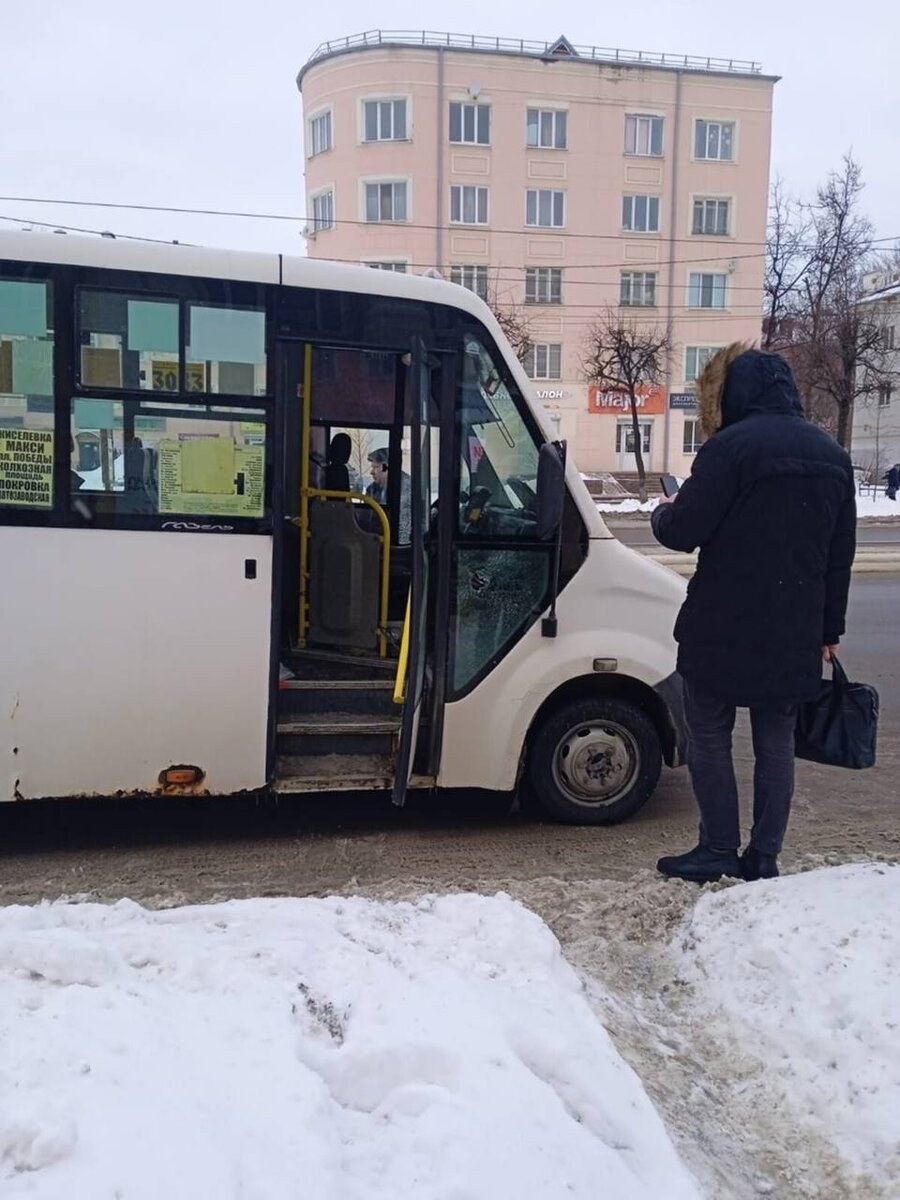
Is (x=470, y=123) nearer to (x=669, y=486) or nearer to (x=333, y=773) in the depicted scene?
(x=333, y=773)

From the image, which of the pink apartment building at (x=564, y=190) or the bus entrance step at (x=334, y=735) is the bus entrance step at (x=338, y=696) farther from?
the pink apartment building at (x=564, y=190)

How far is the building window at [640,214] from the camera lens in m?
47.6

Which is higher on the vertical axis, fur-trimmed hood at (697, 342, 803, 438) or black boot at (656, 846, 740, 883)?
fur-trimmed hood at (697, 342, 803, 438)

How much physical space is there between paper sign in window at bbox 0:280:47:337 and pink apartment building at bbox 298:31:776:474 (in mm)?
41504

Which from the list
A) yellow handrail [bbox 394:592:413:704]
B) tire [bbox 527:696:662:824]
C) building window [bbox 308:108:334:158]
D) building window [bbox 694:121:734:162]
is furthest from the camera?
building window [bbox 694:121:734:162]

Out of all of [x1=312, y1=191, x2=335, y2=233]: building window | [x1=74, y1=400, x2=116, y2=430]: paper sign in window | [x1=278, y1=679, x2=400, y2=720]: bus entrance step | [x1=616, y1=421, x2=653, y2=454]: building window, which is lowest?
[x1=278, y1=679, x2=400, y2=720]: bus entrance step

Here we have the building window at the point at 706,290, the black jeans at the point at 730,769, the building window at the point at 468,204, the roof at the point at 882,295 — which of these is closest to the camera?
the black jeans at the point at 730,769

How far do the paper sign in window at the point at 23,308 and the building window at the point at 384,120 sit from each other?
44.2m

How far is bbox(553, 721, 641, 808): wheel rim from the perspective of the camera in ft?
17.1

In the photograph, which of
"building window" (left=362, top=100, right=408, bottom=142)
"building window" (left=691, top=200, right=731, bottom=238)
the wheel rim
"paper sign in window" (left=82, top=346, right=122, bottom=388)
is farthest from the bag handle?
"building window" (left=691, top=200, right=731, bottom=238)

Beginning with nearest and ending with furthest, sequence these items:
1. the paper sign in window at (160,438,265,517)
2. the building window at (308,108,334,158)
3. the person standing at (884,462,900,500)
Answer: the paper sign in window at (160,438,265,517), the person standing at (884,462,900,500), the building window at (308,108,334,158)

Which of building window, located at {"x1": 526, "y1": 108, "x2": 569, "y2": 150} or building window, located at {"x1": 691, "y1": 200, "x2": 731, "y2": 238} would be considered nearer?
building window, located at {"x1": 526, "y1": 108, "x2": 569, "y2": 150}

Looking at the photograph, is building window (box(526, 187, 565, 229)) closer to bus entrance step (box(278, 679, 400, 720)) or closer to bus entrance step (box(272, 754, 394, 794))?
bus entrance step (box(278, 679, 400, 720))

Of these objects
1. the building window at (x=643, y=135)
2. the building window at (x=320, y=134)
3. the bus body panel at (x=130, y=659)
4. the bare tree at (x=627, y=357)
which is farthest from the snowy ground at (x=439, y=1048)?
the building window at (x=643, y=135)
